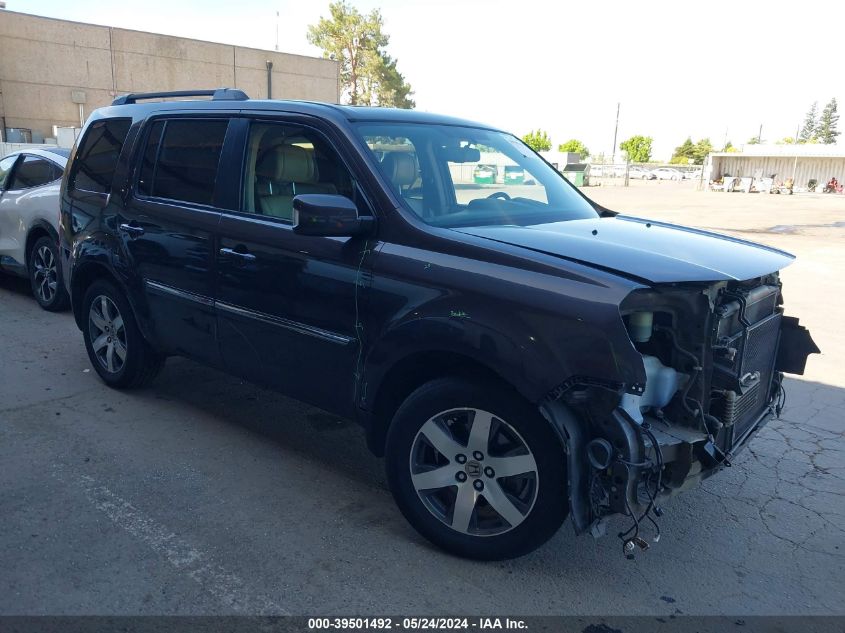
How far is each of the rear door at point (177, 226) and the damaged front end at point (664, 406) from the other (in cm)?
237

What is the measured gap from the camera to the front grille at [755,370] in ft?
10.6

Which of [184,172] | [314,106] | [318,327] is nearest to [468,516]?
[318,327]

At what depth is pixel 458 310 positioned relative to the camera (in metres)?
3.03

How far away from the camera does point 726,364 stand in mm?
3064

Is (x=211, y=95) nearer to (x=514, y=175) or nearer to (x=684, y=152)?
(x=514, y=175)

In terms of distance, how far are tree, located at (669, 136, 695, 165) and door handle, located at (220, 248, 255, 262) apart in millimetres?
109911

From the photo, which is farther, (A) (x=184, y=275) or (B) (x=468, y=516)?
(A) (x=184, y=275)

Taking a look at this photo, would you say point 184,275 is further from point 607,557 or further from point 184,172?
point 607,557

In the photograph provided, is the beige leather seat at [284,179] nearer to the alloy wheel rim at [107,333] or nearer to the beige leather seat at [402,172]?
the beige leather seat at [402,172]

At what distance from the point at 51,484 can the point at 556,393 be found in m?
2.78

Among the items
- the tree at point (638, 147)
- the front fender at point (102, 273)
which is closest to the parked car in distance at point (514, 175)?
the front fender at point (102, 273)

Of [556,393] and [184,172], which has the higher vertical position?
[184,172]

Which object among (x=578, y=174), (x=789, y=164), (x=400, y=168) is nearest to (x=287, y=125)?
(x=400, y=168)

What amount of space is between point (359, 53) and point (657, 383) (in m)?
60.1
